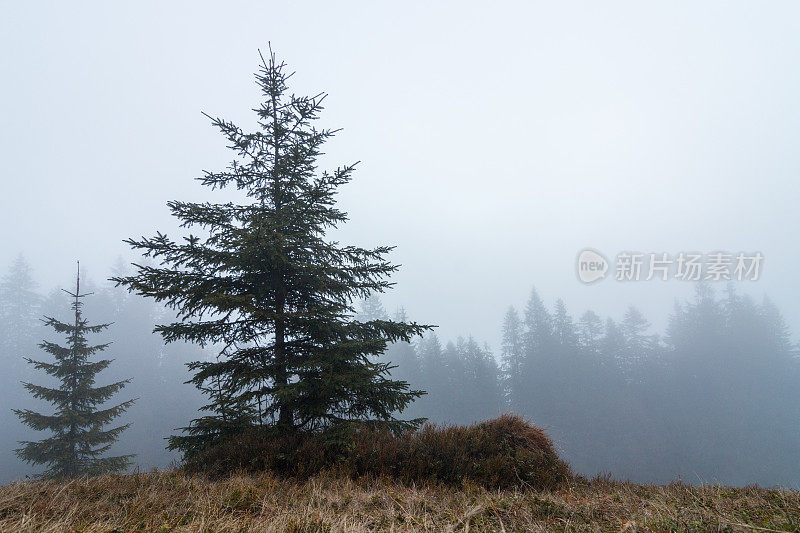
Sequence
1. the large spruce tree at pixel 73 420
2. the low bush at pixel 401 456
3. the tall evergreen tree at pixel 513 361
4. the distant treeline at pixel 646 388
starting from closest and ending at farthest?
the low bush at pixel 401 456, the large spruce tree at pixel 73 420, the distant treeline at pixel 646 388, the tall evergreen tree at pixel 513 361

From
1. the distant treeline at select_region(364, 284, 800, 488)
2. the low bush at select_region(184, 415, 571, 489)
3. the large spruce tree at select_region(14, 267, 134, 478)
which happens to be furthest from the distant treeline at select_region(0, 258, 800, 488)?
the low bush at select_region(184, 415, 571, 489)

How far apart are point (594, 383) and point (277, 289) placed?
41.4 metres

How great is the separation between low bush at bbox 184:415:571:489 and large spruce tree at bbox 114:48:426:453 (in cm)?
62

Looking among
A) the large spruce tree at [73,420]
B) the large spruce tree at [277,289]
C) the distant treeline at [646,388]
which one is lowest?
the distant treeline at [646,388]

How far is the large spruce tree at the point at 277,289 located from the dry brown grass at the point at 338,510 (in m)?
2.38

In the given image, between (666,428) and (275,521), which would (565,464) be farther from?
(666,428)

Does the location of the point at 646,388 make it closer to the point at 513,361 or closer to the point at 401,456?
the point at 513,361

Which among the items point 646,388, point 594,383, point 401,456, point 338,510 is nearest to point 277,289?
point 401,456

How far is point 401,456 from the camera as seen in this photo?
245 inches

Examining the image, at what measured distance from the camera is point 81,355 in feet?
46.0

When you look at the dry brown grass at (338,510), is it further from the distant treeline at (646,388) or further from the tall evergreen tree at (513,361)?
the tall evergreen tree at (513,361)

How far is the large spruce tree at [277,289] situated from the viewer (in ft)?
22.5

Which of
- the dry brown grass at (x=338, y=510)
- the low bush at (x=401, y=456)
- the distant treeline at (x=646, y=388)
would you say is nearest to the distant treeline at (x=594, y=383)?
the distant treeline at (x=646, y=388)

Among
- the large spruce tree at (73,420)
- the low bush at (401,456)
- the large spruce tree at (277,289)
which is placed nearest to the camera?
the low bush at (401,456)
